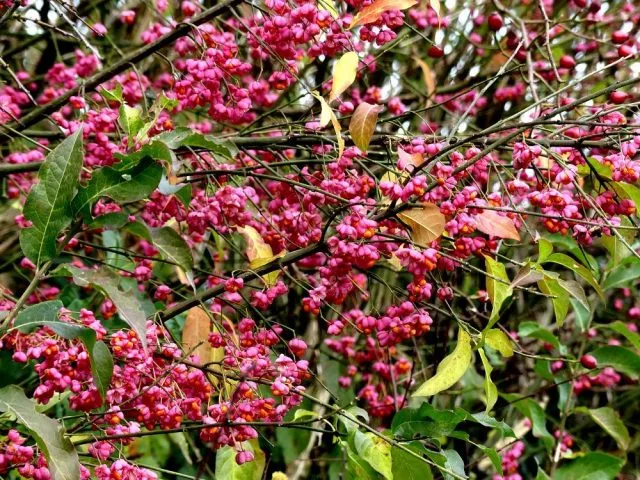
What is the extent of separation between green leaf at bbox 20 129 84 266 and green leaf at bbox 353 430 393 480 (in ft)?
2.91

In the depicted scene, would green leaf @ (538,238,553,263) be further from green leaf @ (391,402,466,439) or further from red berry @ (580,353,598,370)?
red berry @ (580,353,598,370)

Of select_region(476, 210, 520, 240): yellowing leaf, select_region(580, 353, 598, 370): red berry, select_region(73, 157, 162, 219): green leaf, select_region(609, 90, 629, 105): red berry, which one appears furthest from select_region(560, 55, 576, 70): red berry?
select_region(73, 157, 162, 219): green leaf

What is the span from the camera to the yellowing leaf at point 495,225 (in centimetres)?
220

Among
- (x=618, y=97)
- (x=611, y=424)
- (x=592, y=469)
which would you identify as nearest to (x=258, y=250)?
(x=618, y=97)

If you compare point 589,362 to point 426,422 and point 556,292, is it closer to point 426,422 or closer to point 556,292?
point 556,292

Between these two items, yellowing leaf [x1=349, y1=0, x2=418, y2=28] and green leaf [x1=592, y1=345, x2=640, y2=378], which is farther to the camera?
green leaf [x1=592, y1=345, x2=640, y2=378]

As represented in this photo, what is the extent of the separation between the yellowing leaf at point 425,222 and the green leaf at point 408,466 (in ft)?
1.71

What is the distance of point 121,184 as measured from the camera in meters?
1.98

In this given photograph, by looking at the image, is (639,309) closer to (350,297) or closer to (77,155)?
(350,297)

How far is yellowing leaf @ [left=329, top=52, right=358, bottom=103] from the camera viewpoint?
2.23 metres

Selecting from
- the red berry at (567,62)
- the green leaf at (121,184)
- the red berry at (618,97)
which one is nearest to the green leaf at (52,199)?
the green leaf at (121,184)

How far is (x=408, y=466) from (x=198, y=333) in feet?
2.69

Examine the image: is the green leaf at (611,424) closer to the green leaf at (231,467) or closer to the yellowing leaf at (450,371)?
the yellowing leaf at (450,371)

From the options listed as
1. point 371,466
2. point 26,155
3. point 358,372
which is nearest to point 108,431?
point 371,466
